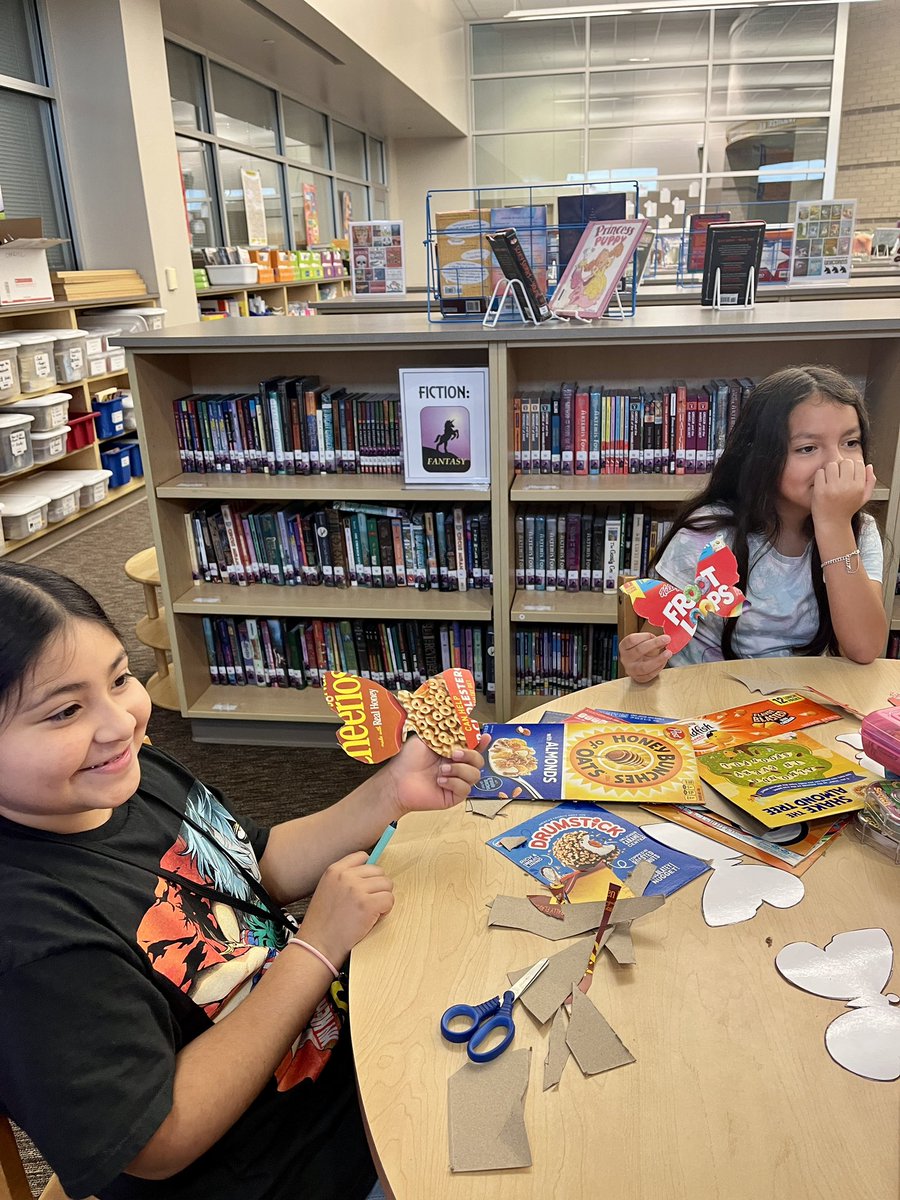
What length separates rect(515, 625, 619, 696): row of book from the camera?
9.14 feet

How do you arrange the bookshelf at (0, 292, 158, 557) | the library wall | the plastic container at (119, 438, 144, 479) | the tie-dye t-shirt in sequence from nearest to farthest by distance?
the tie-dye t-shirt < the bookshelf at (0, 292, 158, 557) < the plastic container at (119, 438, 144, 479) < the library wall

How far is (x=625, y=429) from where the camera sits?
102 inches

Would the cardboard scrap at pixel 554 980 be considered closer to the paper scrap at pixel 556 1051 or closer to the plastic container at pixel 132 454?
the paper scrap at pixel 556 1051

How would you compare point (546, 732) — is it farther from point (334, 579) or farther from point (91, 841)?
point (334, 579)

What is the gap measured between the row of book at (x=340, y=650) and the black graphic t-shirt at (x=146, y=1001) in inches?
66.7

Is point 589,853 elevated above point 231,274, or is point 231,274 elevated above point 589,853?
point 231,274

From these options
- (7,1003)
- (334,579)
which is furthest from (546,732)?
(334,579)

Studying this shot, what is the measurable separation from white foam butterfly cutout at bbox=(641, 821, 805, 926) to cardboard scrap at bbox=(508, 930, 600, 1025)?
16cm

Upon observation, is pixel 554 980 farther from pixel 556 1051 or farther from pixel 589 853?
pixel 589 853

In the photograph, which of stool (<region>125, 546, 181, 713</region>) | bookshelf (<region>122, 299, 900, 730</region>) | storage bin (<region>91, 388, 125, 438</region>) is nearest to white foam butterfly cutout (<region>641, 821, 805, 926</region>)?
bookshelf (<region>122, 299, 900, 730</region>)

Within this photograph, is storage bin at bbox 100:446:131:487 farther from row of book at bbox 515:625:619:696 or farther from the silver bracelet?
the silver bracelet

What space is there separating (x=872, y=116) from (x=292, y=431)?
11.7 m

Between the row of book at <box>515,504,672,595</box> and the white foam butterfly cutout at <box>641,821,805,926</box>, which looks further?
the row of book at <box>515,504,672,595</box>

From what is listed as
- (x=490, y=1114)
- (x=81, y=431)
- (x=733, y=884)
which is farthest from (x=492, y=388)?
(x=81, y=431)
